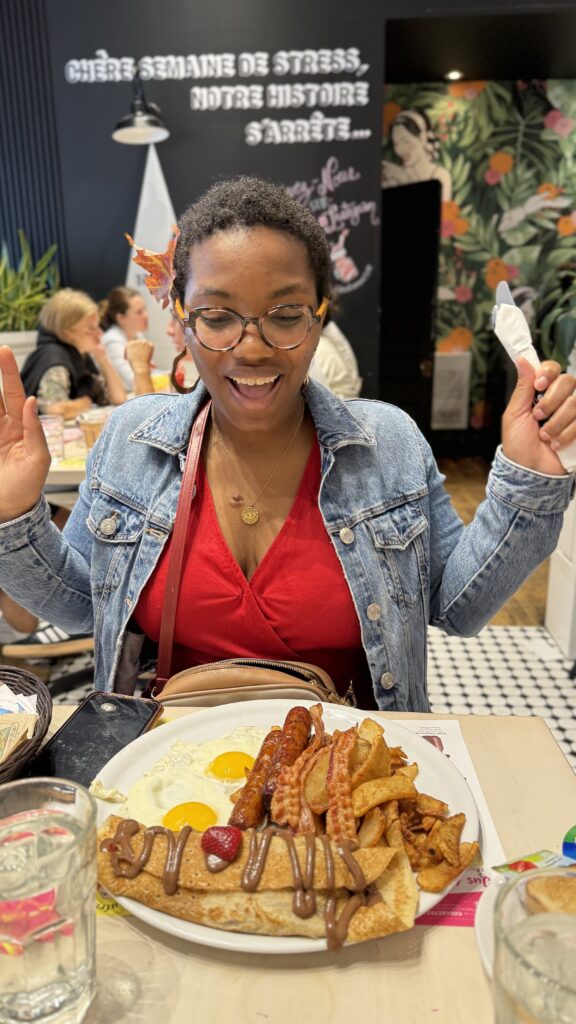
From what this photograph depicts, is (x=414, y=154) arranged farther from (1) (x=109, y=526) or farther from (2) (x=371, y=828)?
(2) (x=371, y=828)

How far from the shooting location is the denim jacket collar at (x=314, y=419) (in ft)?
5.24

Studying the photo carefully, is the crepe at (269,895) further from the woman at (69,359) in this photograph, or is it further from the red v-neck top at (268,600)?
the woman at (69,359)

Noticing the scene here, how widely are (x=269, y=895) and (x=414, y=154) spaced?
295 inches

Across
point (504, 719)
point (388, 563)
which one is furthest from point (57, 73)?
point (504, 719)

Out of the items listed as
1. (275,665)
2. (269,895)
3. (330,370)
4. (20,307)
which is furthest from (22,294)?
(269,895)

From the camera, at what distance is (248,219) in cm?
141

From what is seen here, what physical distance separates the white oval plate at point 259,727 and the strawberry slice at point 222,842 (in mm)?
75

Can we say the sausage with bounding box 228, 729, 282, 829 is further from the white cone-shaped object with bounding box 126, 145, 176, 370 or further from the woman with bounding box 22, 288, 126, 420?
the white cone-shaped object with bounding box 126, 145, 176, 370

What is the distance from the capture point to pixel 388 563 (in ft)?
5.00

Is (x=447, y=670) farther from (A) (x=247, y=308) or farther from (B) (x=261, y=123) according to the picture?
(B) (x=261, y=123)

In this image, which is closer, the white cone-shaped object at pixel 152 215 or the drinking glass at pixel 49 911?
the drinking glass at pixel 49 911

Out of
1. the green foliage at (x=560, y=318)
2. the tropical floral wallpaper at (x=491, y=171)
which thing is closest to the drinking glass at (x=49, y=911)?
the green foliage at (x=560, y=318)

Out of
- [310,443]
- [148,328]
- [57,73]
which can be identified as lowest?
[148,328]

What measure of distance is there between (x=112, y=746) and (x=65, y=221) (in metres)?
5.86
